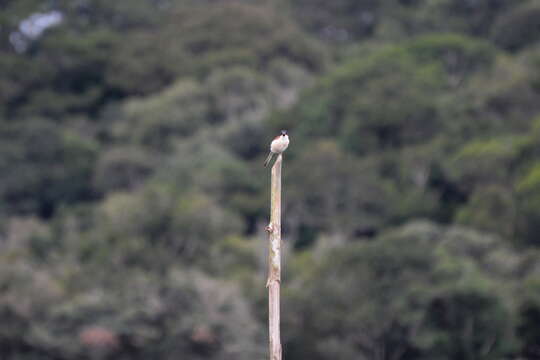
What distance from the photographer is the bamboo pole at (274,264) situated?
29.8 feet

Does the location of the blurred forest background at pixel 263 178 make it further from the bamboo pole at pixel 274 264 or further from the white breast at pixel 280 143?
→ the bamboo pole at pixel 274 264

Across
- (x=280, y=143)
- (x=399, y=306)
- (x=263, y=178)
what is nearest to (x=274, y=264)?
(x=280, y=143)

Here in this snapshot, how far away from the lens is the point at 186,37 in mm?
65500

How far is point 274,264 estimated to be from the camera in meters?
9.43

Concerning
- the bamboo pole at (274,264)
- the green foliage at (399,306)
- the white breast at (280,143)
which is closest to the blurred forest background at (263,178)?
the green foliage at (399,306)

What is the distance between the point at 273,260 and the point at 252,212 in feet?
121

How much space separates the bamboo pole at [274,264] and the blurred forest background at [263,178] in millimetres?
21796

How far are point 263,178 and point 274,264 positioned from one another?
128 ft

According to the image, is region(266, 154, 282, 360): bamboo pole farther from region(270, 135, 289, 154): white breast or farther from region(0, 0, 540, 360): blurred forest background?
region(0, 0, 540, 360): blurred forest background

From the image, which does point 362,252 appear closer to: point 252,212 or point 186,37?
point 252,212

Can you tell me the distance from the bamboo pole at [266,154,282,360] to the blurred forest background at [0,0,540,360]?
21.8 meters

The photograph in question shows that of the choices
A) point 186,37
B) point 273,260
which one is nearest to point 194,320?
point 273,260

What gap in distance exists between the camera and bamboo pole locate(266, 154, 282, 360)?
→ 908cm

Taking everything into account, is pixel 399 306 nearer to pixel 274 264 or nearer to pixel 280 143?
pixel 280 143
